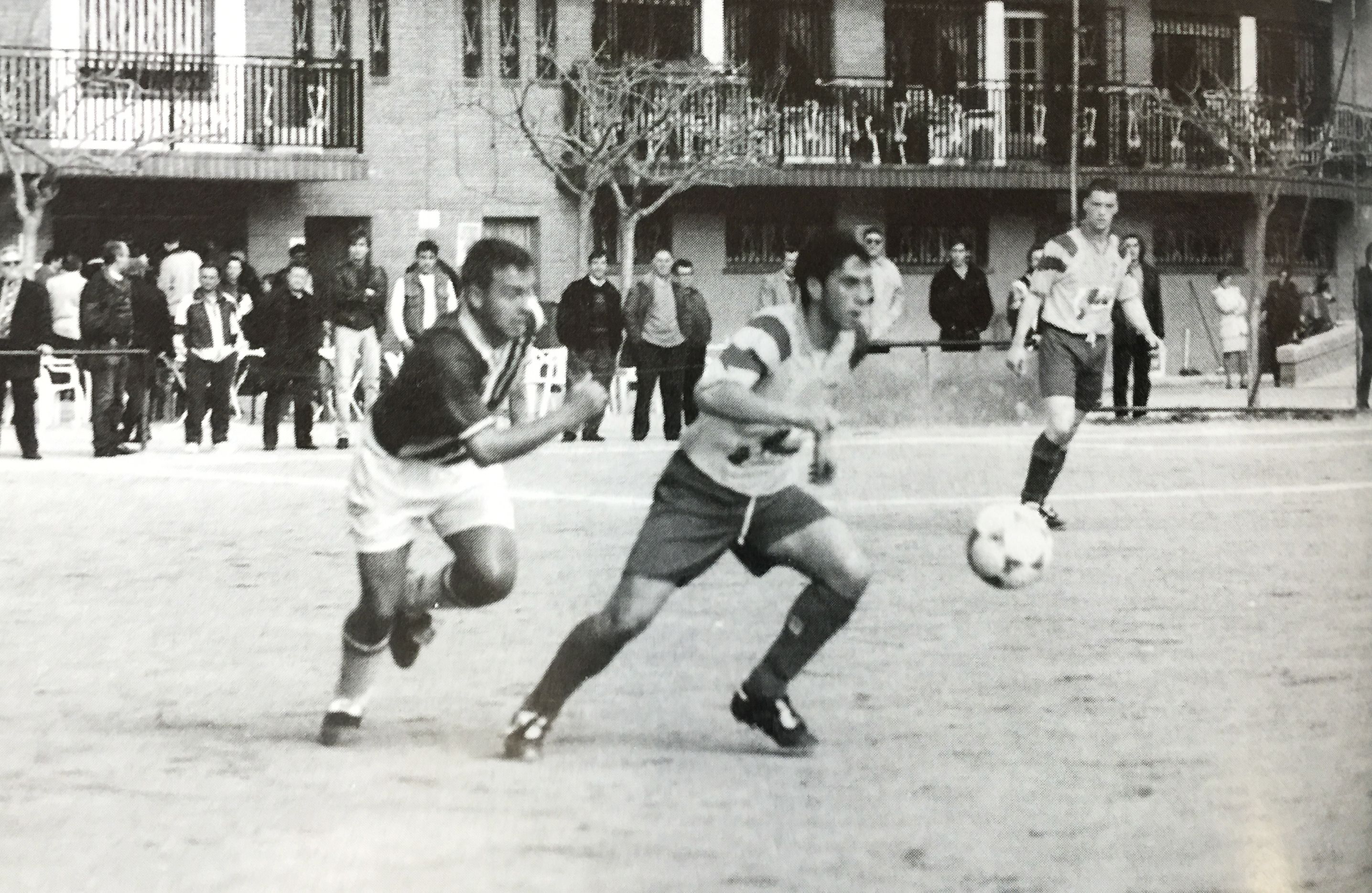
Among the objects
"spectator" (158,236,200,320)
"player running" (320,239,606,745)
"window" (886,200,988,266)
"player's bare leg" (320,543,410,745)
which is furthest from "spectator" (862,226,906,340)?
"spectator" (158,236,200,320)

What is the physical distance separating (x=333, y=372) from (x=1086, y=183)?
1893 mm

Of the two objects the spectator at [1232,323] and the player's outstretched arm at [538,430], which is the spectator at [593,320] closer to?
the player's outstretched arm at [538,430]

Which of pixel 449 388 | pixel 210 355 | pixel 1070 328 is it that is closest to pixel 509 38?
pixel 449 388

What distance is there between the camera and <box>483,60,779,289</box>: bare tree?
5.03 m

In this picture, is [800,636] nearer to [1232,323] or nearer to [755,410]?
[755,410]

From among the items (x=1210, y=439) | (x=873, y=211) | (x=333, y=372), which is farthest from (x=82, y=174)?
(x=1210, y=439)

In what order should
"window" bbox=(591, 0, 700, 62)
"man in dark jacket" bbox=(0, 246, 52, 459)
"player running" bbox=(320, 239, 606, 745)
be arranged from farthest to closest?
"man in dark jacket" bbox=(0, 246, 52, 459)
"window" bbox=(591, 0, 700, 62)
"player running" bbox=(320, 239, 606, 745)

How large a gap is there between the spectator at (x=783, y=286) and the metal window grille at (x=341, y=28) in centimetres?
101

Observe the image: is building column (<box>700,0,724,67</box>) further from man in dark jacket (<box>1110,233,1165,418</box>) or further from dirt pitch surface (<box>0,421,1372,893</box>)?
man in dark jacket (<box>1110,233,1165,418</box>)

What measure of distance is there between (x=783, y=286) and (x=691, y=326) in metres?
0.93

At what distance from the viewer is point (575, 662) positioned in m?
4.09

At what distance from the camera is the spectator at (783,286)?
4082 mm

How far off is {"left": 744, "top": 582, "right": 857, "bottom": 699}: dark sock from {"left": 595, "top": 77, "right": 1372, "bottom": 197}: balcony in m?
1.43

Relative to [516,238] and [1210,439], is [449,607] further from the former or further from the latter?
[1210,439]
